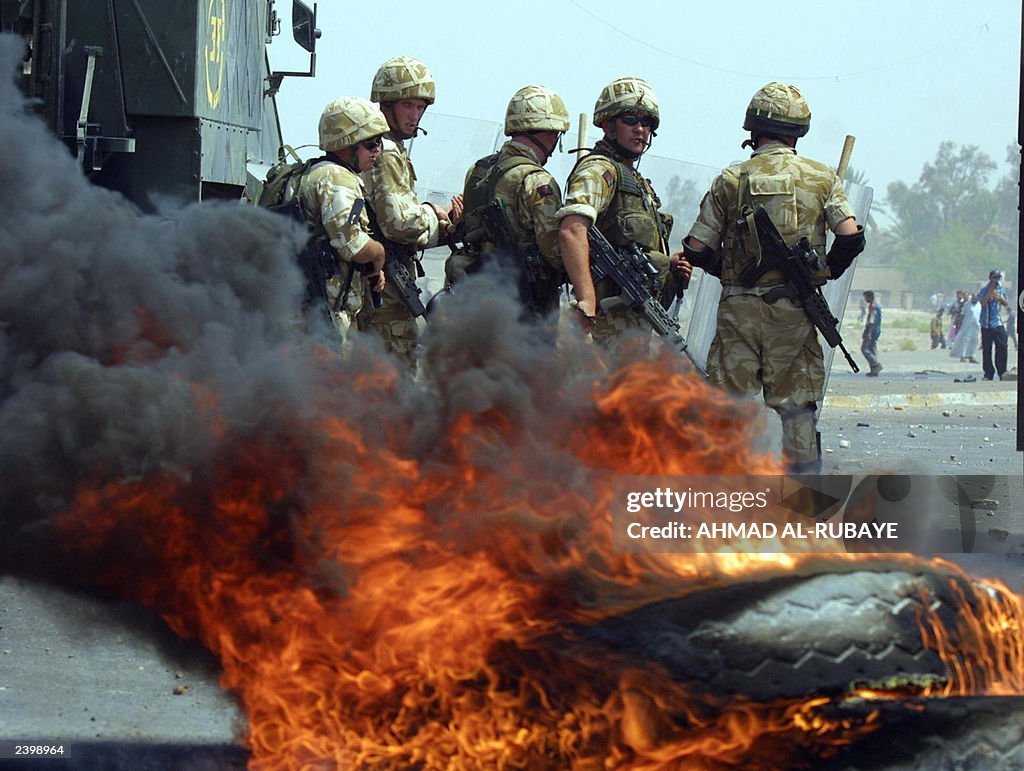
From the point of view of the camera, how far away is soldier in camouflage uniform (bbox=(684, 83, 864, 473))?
20.0ft

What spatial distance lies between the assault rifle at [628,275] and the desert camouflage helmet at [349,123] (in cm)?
105

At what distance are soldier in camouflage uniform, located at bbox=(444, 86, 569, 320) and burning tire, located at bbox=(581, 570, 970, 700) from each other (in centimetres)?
336

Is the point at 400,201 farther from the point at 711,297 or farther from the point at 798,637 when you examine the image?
the point at 798,637

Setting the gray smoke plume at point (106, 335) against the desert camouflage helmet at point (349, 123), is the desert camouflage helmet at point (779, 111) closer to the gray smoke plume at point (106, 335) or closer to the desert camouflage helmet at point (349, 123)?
the desert camouflage helmet at point (349, 123)

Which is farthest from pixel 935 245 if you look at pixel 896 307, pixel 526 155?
pixel 526 155

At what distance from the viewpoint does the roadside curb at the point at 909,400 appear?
14.9m

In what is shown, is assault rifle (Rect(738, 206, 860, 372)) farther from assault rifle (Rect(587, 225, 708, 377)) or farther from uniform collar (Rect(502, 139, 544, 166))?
uniform collar (Rect(502, 139, 544, 166))

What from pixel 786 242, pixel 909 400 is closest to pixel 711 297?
pixel 786 242

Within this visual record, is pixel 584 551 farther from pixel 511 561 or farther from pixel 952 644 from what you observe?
pixel 952 644

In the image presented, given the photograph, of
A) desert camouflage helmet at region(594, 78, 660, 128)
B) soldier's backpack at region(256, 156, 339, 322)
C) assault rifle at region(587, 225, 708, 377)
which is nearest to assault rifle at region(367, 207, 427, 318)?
soldier's backpack at region(256, 156, 339, 322)

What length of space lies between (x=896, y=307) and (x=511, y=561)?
70119mm

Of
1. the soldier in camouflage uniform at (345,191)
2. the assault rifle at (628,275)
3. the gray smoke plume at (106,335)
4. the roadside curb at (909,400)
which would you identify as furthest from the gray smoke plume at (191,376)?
the roadside curb at (909,400)

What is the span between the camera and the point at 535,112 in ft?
21.1

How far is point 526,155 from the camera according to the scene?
6.49 m
